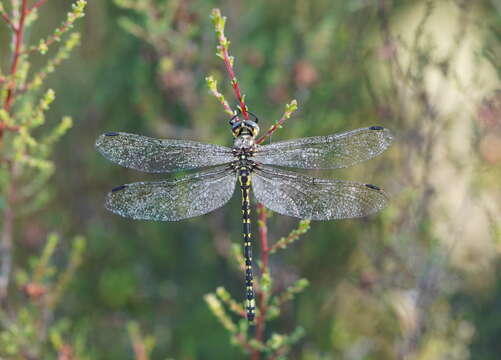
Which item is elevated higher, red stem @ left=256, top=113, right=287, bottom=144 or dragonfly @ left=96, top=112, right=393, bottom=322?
dragonfly @ left=96, top=112, right=393, bottom=322

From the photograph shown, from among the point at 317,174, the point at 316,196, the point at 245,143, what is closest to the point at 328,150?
the point at 316,196

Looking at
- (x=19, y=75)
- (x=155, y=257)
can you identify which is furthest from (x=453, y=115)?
(x=19, y=75)

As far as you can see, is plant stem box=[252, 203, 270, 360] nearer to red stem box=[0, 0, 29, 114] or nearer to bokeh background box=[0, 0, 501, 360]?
red stem box=[0, 0, 29, 114]

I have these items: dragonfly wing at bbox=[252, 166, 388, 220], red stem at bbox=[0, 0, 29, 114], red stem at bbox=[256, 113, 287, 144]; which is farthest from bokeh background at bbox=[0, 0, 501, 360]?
red stem at bbox=[256, 113, 287, 144]

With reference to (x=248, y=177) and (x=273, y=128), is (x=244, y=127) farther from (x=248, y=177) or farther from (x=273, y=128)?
(x=273, y=128)

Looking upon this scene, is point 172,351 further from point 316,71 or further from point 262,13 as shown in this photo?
point 262,13

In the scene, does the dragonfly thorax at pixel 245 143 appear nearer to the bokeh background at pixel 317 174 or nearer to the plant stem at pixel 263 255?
the plant stem at pixel 263 255
